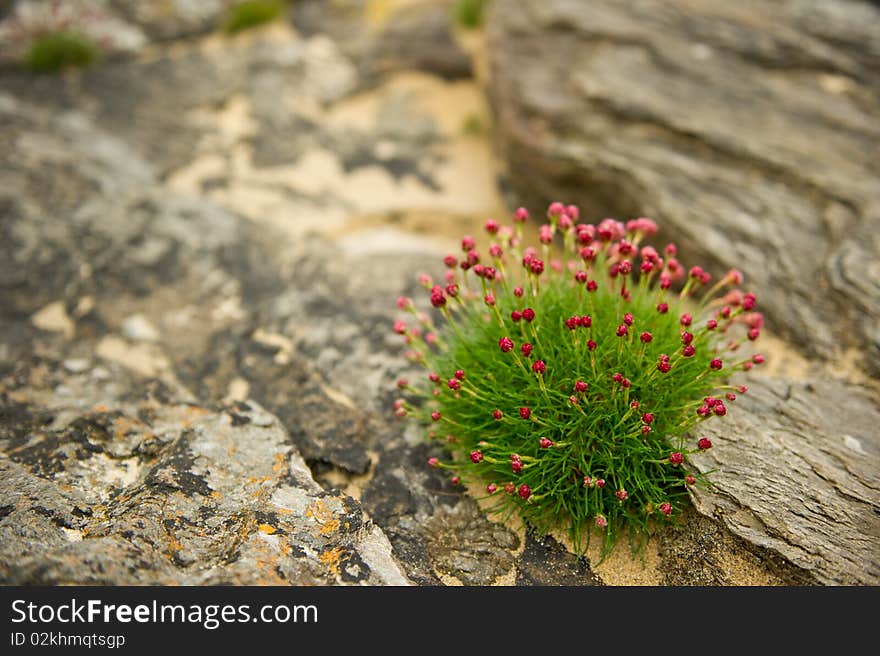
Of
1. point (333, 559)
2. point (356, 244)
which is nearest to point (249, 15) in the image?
point (356, 244)

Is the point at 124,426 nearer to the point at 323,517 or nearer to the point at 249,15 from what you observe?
the point at 323,517

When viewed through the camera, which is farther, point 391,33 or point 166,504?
point 391,33

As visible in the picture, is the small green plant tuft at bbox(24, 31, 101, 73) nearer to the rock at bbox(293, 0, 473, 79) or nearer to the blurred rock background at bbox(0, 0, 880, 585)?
the blurred rock background at bbox(0, 0, 880, 585)

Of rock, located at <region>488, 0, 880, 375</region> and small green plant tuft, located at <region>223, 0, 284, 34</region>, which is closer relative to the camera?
rock, located at <region>488, 0, 880, 375</region>

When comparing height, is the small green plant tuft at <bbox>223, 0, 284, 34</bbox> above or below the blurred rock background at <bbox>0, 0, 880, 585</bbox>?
above

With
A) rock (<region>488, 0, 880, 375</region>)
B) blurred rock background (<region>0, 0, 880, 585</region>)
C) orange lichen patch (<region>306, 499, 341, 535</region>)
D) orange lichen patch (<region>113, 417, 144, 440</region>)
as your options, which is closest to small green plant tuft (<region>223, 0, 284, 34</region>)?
blurred rock background (<region>0, 0, 880, 585</region>)

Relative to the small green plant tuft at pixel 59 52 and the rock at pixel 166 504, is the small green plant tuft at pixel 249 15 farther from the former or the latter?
the rock at pixel 166 504

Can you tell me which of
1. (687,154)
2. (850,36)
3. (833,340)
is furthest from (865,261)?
(850,36)

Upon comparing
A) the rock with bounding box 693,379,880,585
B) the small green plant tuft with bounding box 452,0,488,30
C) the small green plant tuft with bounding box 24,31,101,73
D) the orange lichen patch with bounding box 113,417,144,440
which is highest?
the small green plant tuft with bounding box 452,0,488,30
